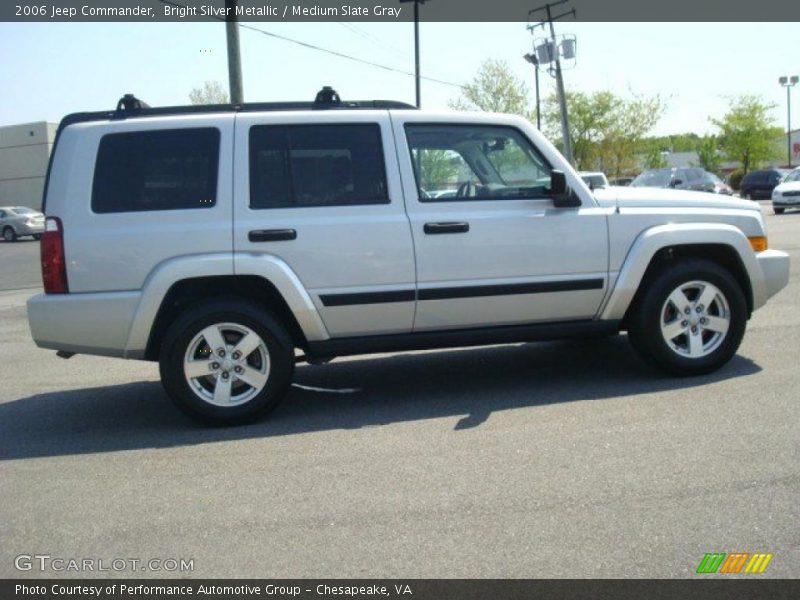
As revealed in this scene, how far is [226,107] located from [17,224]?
34.5 m

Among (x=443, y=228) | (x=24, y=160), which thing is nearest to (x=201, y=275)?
(x=443, y=228)

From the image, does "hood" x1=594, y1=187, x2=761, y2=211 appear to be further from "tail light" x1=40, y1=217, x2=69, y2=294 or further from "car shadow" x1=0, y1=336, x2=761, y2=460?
"tail light" x1=40, y1=217, x2=69, y2=294

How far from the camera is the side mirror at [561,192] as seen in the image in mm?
5929

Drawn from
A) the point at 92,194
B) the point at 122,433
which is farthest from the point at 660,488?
the point at 92,194

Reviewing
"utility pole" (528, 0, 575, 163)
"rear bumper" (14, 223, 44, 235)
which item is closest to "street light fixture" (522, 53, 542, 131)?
"utility pole" (528, 0, 575, 163)

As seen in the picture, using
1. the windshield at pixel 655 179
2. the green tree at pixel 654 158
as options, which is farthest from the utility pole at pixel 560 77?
the green tree at pixel 654 158

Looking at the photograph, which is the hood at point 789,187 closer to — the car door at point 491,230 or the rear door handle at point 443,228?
the car door at point 491,230

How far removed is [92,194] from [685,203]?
4.03m

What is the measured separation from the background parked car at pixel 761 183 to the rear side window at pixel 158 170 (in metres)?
34.0

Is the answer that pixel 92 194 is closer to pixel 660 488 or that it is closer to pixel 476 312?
pixel 476 312

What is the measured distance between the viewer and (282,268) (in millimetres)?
5652
